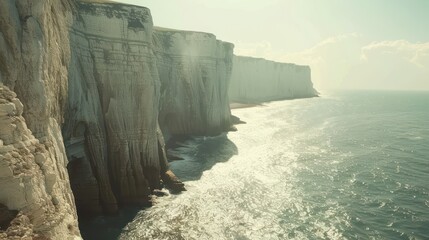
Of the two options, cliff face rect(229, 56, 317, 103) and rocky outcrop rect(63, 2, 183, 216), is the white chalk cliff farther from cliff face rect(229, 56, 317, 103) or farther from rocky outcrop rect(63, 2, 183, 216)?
cliff face rect(229, 56, 317, 103)

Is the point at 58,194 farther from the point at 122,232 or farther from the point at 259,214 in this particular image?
the point at 259,214

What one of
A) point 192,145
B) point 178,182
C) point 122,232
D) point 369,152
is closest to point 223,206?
point 178,182

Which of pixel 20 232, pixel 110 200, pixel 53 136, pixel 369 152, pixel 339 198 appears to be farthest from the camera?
pixel 369 152

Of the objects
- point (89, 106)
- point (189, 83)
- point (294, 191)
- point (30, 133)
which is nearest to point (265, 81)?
point (189, 83)

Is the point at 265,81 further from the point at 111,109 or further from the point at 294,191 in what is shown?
the point at 111,109

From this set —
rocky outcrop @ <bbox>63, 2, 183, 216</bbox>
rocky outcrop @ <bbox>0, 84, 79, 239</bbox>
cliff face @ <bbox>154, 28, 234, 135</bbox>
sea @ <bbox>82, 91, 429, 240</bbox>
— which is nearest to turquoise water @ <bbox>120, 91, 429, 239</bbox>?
sea @ <bbox>82, 91, 429, 240</bbox>
